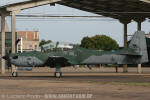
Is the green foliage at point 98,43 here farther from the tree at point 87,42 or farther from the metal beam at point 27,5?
the metal beam at point 27,5

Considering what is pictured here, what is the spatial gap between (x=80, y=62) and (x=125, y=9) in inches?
594

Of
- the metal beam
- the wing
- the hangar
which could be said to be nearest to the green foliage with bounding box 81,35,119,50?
the hangar

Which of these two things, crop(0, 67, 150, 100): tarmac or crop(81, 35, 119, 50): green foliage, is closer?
crop(0, 67, 150, 100): tarmac

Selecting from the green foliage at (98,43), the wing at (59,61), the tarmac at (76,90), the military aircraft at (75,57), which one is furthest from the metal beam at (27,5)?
the green foliage at (98,43)

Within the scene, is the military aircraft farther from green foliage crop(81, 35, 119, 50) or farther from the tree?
the tree

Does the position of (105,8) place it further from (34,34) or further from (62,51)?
(34,34)

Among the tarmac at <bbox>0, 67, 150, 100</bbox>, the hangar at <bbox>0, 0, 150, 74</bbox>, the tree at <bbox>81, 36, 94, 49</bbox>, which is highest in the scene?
the hangar at <bbox>0, 0, 150, 74</bbox>

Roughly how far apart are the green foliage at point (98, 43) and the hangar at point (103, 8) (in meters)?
76.2

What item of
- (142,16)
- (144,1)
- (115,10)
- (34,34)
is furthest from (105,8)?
(34,34)

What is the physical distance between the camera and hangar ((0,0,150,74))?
1470 inches

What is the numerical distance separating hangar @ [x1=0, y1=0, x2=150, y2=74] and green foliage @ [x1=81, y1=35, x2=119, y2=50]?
7617cm

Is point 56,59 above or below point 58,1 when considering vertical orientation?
below

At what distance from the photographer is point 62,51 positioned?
30391mm

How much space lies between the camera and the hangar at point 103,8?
37.3m
